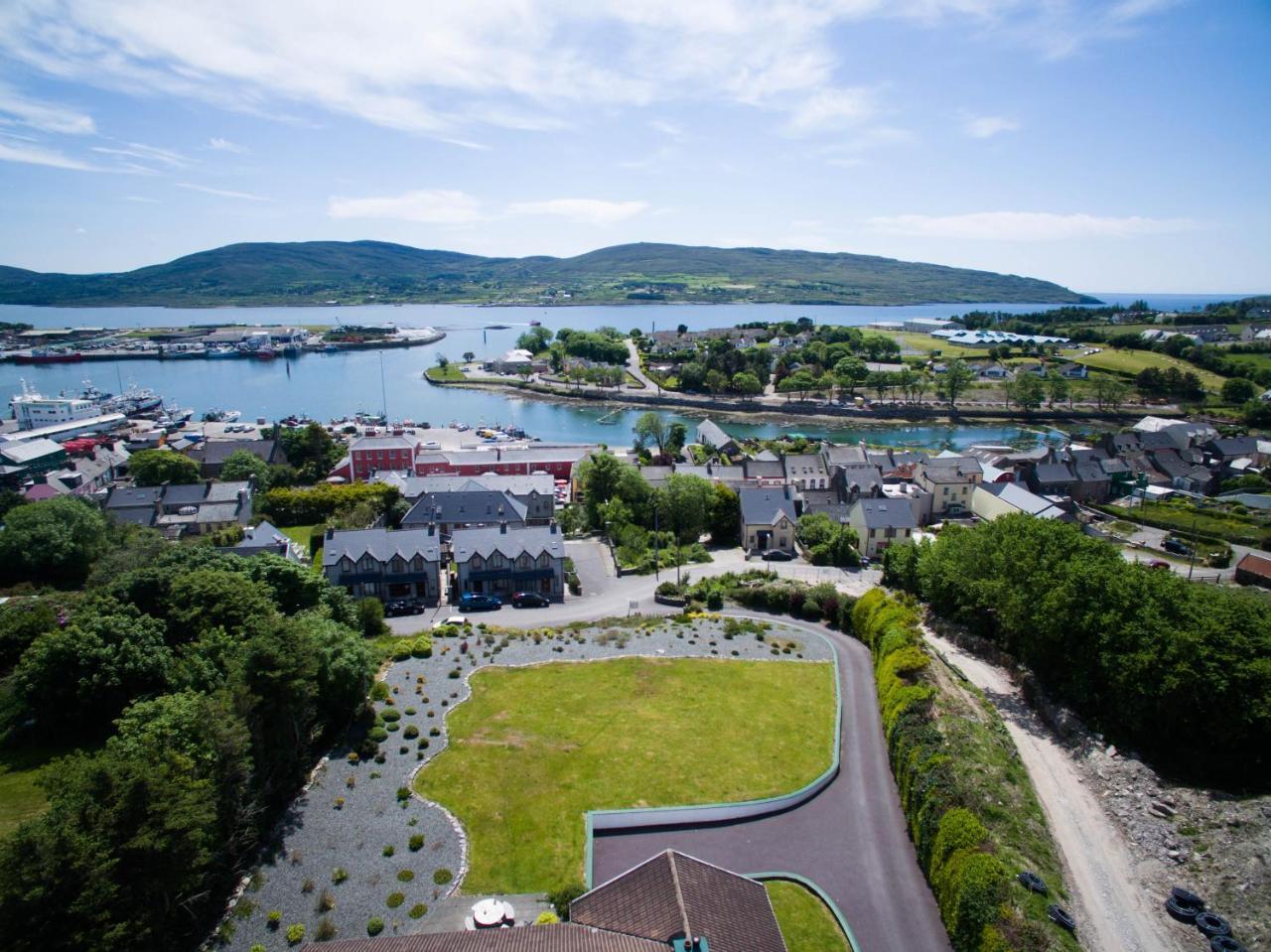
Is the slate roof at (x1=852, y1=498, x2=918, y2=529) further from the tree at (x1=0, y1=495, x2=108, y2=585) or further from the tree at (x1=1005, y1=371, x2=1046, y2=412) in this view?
the tree at (x1=1005, y1=371, x2=1046, y2=412)

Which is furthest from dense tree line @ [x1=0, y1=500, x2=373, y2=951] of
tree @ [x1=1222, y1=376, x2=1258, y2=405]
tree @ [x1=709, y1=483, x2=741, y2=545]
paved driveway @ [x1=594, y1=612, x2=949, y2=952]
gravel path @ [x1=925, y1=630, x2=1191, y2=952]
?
tree @ [x1=1222, y1=376, x2=1258, y2=405]

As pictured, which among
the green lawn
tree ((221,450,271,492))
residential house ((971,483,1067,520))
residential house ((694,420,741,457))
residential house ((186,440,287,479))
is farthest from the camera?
residential house ((694,420,741,457))

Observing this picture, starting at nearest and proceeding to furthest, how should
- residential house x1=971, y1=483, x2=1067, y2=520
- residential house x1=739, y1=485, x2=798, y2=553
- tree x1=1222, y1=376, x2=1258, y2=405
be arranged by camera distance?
residential house x1=739, y1=485, x2=798, y2=553, residential house x1=971, y1=483, x2=1067, y2=520, tree x1=1222, y1=376, x2=1258, y2=405

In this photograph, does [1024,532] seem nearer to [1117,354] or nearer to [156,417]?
[156,417]

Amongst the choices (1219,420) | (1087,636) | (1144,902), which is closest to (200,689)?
(1144,902)

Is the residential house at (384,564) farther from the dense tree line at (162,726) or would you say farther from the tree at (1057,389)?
the tree at (1057,389)

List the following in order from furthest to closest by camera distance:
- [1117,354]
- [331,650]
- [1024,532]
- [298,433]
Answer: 1. [1117,354]
2. [298,433]
3. [1024,532]
4. [331,650]
